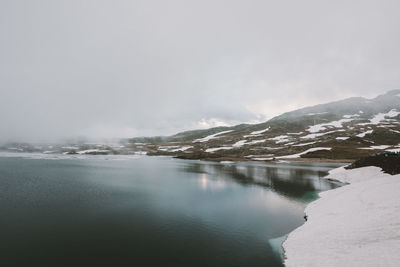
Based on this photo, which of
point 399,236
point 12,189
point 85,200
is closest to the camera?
point 399,236

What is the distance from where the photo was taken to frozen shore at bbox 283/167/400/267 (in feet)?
55.7

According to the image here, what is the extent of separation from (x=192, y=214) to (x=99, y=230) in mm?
A: 12919

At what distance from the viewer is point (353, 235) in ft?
68.3

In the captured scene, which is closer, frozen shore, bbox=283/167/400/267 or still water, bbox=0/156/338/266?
frozen shore, bbox=283/167/400/267

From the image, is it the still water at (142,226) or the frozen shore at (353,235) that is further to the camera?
the still water at (142,226)

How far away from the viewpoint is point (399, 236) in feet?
59.9

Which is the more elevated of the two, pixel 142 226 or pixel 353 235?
pixel 353 235

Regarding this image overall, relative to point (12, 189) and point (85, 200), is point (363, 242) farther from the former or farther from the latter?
point (12, 189)

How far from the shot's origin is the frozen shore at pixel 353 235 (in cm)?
1697

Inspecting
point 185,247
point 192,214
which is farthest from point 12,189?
point 185,247

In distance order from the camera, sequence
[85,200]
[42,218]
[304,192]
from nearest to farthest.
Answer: [42,218]
[85,200]
[304,192]

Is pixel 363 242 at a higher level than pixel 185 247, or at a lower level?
higher

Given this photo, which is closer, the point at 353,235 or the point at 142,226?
the point at 353,235

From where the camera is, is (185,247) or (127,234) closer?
(185,247)
